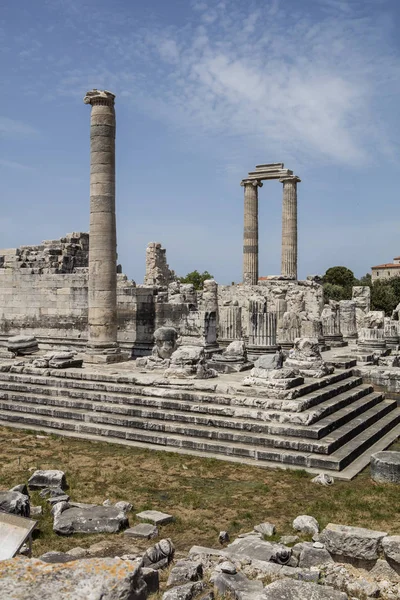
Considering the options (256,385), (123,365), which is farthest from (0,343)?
(256,385)

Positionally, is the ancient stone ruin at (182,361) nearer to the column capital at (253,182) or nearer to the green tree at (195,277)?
the column capital at (253,182)

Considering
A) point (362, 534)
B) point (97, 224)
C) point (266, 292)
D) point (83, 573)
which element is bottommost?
point (362, 534)

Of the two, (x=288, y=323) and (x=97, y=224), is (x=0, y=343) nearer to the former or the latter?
(x=97, y=224)

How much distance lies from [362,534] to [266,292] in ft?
64.7

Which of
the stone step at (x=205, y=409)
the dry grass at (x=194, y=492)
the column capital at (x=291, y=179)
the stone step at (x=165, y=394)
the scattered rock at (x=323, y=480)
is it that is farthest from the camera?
the column capital at (x=291, y=179)

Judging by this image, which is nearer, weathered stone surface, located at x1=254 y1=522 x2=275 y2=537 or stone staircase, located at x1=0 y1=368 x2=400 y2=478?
weathered stone surface, located at x1=254 y1=522 x2=275 y2=537

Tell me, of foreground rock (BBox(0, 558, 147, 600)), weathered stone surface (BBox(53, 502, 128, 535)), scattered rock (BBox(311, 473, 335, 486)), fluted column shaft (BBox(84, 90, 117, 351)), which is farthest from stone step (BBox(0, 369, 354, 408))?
foreground rock (BBox(0, 558, 147, 600))

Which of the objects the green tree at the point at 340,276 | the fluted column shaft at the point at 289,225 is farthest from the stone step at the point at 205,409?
the green tree at the point at 340,276

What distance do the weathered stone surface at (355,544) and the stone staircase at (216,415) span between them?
303cm

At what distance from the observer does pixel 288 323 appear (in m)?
18.0

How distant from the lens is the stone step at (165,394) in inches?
411

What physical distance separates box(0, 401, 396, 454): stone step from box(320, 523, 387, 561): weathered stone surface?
3.46 m

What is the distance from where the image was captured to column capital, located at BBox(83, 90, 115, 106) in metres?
15.6

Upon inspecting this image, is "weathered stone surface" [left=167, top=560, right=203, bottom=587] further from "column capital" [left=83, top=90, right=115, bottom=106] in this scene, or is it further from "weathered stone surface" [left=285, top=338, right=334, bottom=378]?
"column capital" [left=83, top=90, right=115, bottom=106]
